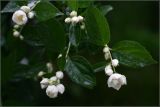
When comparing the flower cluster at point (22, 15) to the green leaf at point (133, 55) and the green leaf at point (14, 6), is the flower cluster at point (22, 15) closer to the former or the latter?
the green leaf at point (14, 6)

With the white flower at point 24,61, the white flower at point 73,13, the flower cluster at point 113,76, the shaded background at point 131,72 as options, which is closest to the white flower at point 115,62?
the flower cluster at point 113,76

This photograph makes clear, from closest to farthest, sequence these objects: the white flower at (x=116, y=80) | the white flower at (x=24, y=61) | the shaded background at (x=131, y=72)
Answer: the white flower at (x=116, y=80) < the white flower at (x=24, y=61) < the shaded background at (x=131, y=72)

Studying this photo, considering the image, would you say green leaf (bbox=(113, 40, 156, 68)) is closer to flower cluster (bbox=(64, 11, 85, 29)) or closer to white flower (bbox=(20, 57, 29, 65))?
flower cluster (bbox=(64, 11, 85, 29))

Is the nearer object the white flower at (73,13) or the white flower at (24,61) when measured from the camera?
the white flower at (73,13)

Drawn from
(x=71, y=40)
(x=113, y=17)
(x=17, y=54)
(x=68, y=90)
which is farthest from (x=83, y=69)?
(x=113, y=17)

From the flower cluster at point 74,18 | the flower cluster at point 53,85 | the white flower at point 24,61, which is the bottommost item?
the white flower at point 24,61
